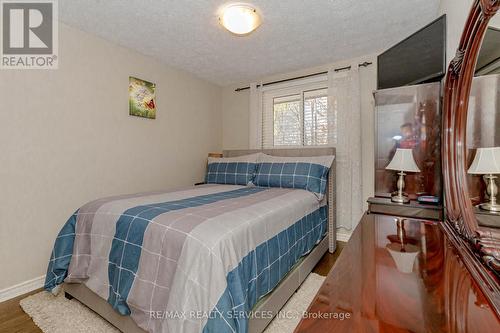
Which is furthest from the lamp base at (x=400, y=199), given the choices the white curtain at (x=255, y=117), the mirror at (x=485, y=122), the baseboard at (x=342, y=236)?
the white curtain at (x=255, y=117)

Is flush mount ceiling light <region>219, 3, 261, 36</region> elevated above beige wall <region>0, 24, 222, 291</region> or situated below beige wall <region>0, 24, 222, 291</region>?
above

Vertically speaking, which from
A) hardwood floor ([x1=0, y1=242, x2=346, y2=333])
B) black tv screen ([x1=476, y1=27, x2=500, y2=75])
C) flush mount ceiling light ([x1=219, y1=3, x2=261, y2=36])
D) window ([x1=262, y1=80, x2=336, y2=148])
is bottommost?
hardwood floor ([x1=0, y1=242, x2=346, y2=333])

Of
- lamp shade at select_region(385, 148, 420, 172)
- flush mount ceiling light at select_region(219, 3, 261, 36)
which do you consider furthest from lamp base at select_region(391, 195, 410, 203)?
flush mount ceiling light at select_region(219, 3, 261, 36)

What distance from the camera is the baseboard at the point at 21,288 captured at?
6.16 ft

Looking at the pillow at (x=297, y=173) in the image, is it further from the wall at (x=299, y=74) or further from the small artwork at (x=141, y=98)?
the small artwork at (x=141, y=98)

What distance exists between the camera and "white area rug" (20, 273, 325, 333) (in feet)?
5.00

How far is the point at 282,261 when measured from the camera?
1680 mm

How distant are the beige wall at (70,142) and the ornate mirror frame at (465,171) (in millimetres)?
2860

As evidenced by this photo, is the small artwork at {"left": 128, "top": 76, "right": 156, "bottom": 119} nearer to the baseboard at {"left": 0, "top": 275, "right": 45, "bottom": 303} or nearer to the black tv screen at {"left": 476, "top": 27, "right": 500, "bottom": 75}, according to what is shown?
the baseboard at {"left": 0, "top": 275, "right": 45, "bottom": 303}

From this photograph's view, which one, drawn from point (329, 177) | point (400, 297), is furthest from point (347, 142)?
point (400, 297)

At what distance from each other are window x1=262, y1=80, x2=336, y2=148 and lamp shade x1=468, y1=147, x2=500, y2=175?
2.37 metres

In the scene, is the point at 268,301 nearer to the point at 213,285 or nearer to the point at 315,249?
the point at 213,285

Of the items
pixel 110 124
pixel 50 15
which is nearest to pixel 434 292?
pixel 110 124

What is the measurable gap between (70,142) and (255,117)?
2.39 meters
